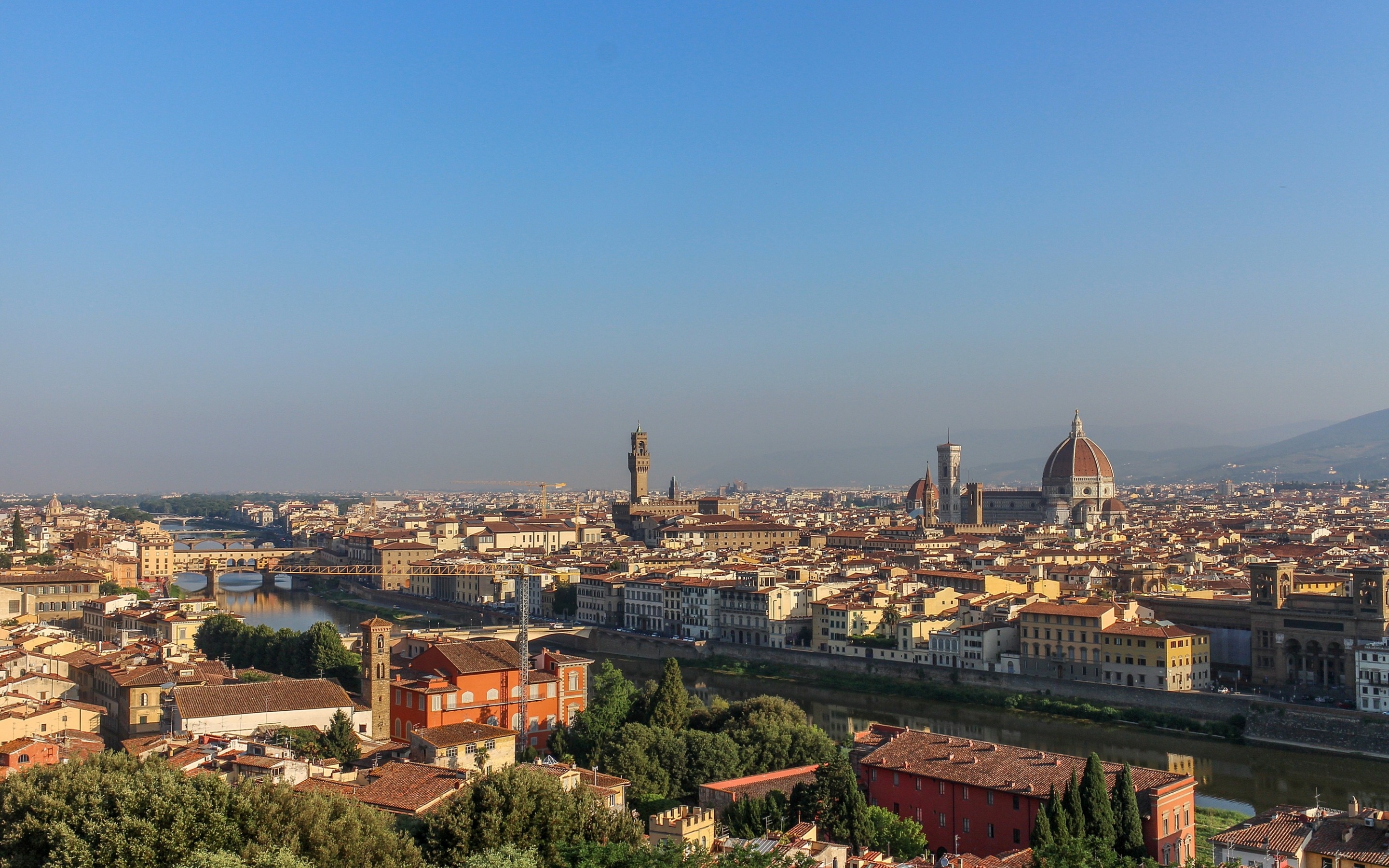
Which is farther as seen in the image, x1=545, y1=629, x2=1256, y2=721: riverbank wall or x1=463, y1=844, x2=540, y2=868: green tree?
x1=545, y1=629, x2=1256, y2=721: riverbank wall

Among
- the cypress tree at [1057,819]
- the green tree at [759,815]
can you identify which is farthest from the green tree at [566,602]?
the cypress tree at [1057,819]

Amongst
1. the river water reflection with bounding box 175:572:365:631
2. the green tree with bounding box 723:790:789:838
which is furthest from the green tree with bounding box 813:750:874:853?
the river water reflection with bounding box 175:572:365:631

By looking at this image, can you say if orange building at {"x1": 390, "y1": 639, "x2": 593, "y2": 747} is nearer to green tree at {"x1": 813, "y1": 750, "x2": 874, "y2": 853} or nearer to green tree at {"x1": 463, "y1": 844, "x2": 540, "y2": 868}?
green tree at {"x1": 813, "y1": 750, "x2": 874, "y2": 853}

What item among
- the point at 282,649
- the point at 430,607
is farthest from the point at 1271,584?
the point at 430,607

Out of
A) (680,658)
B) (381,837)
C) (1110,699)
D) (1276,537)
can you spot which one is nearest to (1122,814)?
(381,837)

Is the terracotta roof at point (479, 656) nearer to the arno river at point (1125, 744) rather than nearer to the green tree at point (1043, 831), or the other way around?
the arno river at point (1125, 744)

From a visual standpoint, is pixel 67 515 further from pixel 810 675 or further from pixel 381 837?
pixel 381 837

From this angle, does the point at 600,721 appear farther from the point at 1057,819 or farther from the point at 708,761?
the point at 1057,819
